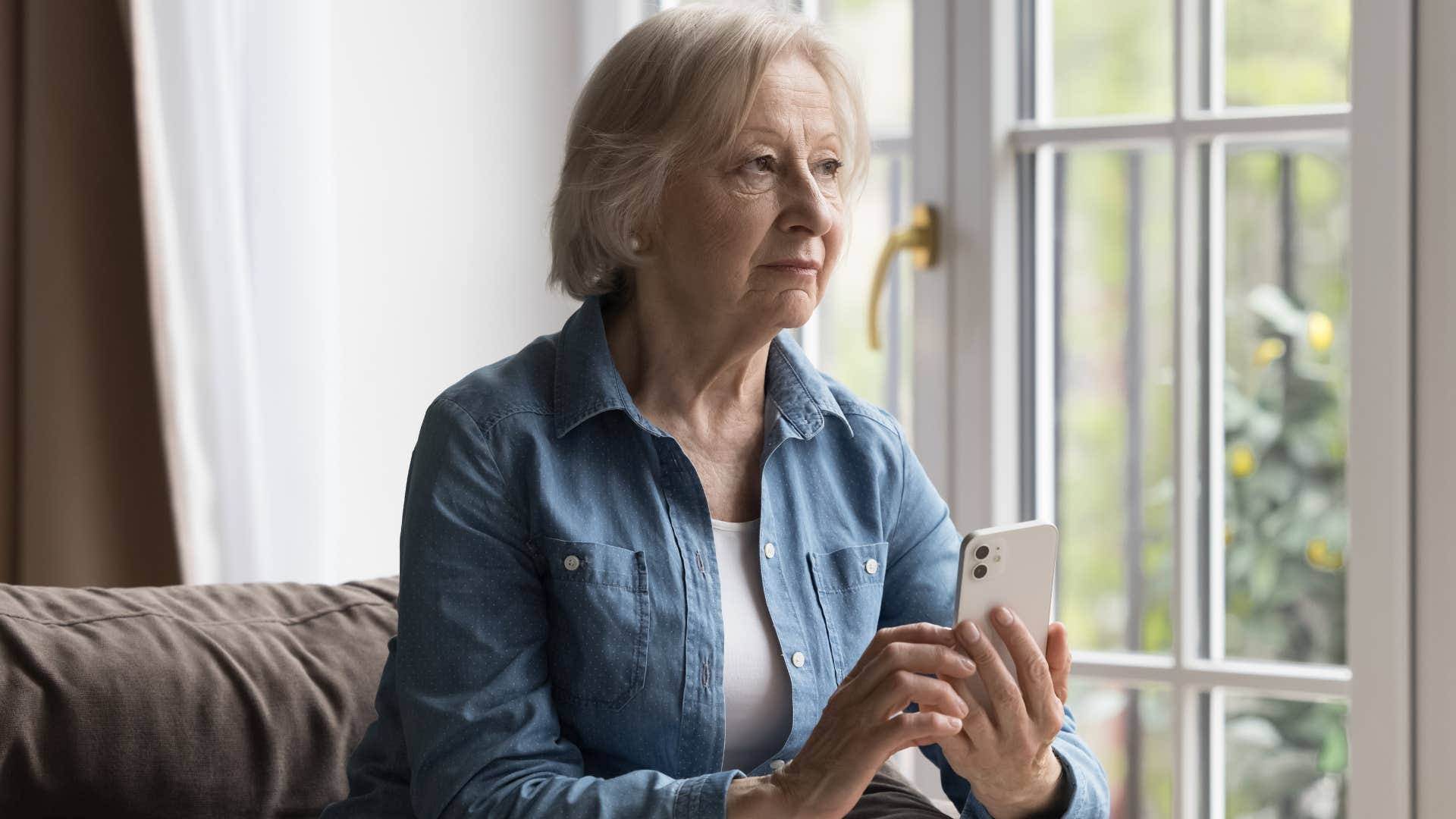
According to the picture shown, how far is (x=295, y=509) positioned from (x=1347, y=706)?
63.8 inches

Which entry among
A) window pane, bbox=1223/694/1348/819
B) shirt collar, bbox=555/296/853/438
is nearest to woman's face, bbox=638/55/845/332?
shirt collar, bbox=555/296/853/438

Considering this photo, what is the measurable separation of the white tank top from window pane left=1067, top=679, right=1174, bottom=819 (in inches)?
41.3

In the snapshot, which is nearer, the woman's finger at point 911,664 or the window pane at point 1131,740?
the woman's finger at point 911,664

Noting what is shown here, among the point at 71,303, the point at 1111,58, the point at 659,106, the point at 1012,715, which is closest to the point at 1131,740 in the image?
the point at 1111,58

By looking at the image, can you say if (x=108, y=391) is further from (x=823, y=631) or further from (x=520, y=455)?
(x=823, y=631)

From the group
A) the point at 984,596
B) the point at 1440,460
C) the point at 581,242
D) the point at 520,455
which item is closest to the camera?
the point at 984,596

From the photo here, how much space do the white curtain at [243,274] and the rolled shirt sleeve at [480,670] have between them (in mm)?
1061

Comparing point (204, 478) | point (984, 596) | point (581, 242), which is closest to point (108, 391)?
point (204, 478)

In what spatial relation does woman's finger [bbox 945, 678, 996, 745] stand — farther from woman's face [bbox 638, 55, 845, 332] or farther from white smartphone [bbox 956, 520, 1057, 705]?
woman's face [bbox 638, 55, 845, 332]

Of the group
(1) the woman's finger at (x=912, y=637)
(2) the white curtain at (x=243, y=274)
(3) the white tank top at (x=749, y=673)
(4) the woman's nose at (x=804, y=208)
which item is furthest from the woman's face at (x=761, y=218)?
(2) the white curtain at (x=243, y=274)

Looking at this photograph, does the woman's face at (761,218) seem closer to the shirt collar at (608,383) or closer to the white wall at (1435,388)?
the shirt collar at (608,383)

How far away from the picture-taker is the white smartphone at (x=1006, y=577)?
1.09 m

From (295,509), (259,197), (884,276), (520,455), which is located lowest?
(295,509)

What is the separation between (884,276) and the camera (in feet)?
7.30
